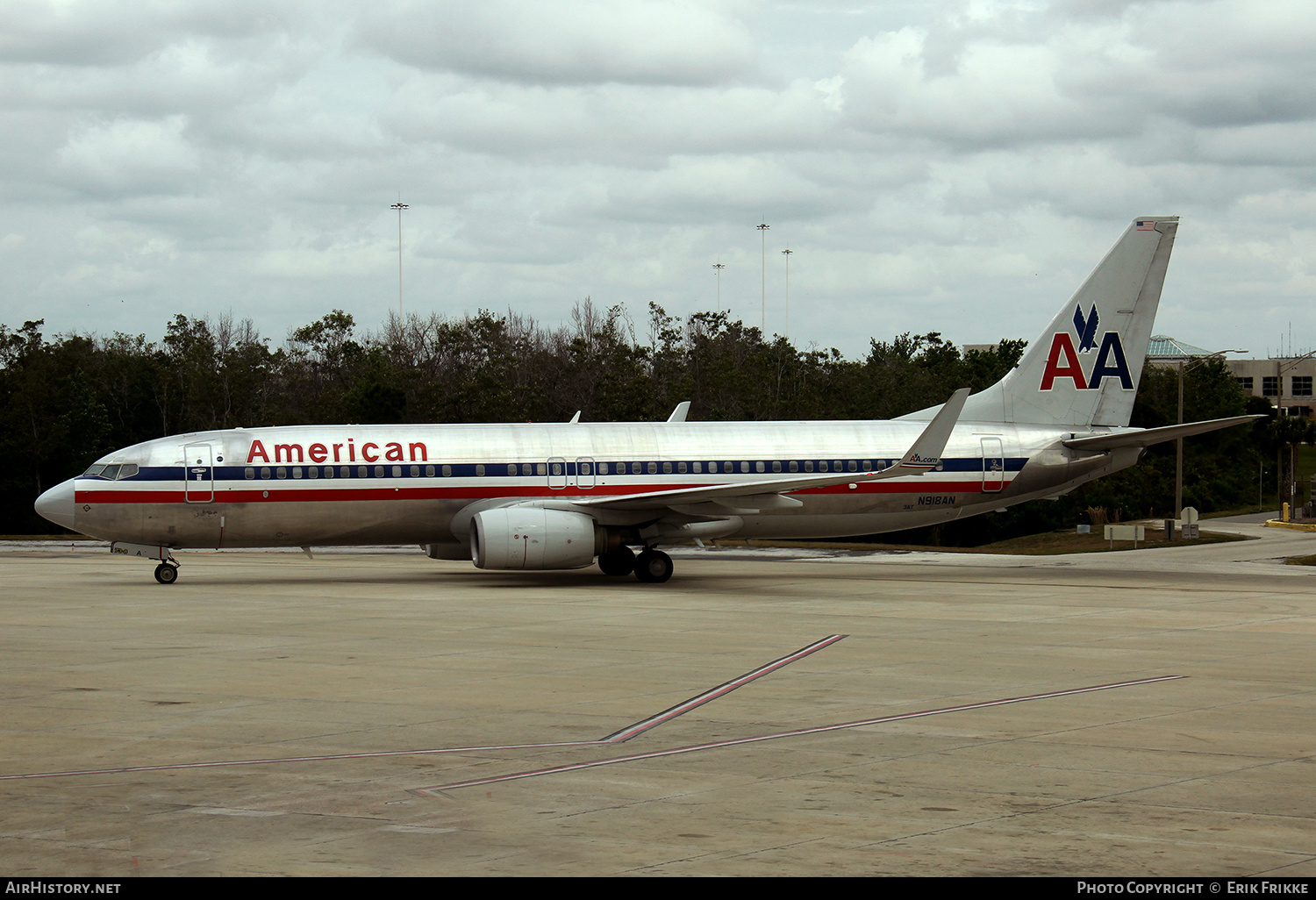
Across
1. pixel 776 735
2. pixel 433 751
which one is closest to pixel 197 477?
pixel 433 751

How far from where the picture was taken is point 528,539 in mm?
27609

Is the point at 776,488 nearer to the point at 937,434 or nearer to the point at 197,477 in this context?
the point at 937,434

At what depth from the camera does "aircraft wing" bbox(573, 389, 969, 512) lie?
2661cm

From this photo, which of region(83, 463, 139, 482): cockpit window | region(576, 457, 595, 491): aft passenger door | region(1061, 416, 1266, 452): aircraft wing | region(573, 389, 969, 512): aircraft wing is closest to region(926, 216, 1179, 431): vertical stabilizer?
region(1061, 416, 1266, 452): aircraft wing

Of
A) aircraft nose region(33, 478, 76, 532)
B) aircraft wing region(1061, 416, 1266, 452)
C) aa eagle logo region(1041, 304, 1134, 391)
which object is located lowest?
aircraft nose region(33, 478, 76, 532)

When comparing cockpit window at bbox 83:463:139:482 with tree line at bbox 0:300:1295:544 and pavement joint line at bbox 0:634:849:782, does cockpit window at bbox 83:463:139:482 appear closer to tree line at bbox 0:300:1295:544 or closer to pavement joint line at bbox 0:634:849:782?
pavement joint line at bbox 0:634:849:782

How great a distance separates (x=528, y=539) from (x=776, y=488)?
546 cm

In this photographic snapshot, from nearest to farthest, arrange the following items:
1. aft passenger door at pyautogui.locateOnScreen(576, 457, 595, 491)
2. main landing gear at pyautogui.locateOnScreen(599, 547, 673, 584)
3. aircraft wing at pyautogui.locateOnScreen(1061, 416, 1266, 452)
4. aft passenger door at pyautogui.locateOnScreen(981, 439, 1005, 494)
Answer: main landing gear at pyautogui.locateOnScreen(599, 547, 673, 584) → aircraft wing at pyautogui.locateOnScreen(1061, 416, 1266, 452) → aft passenger door at pyautogui.locateOnScreen(576, 457, 595, 491) → aft passenger door at pyautogui.locateOnScreen(981, 439, 1005, 494)

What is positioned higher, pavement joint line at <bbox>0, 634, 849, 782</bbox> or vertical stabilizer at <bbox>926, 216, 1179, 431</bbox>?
vertical stabilizer at <bbox>926, 216, 1179, 431</bbox>

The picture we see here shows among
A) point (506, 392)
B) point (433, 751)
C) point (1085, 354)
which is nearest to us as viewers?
point (433, 751)

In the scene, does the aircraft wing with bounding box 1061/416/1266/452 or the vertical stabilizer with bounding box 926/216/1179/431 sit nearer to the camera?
the aircraft wing with bounding box 1061/416/1266/452

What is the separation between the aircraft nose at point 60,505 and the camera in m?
28.4

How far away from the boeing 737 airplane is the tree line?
31888 mm

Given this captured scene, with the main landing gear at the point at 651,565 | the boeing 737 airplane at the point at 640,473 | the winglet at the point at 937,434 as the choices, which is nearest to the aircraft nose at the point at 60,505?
the boeing 737 airplane at the point at 640,473
